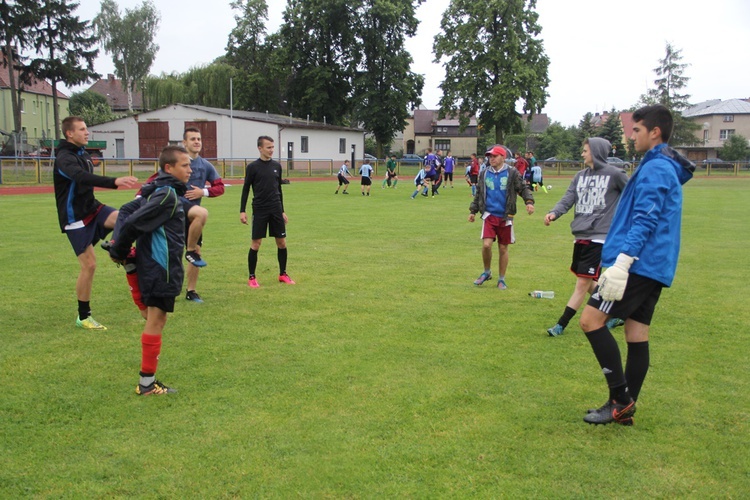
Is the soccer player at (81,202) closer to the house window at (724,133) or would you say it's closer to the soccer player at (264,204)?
the soccer player at (264,204)

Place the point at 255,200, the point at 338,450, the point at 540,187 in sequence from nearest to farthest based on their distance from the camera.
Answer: the point at 338,450, the point at 255,200, the point at 540,187

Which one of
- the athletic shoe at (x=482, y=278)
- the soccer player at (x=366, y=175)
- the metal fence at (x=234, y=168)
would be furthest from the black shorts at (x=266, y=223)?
the soccer player at (x=366, y=175)

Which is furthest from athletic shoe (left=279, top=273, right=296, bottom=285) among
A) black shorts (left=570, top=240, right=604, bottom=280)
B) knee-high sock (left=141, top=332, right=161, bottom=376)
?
knee-high sock (left=141, top=332, right=161, bottom=376)

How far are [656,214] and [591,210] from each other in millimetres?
2547

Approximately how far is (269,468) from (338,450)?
0.46 metres

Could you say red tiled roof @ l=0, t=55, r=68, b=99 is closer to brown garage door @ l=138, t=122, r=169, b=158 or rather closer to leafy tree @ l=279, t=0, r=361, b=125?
brown garage door @ l=138, t=122, r=169, b=158

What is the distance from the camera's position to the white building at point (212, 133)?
50.5 metres

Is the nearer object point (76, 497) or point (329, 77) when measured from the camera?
point (76, 497)

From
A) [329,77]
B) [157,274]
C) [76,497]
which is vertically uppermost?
[329,77]

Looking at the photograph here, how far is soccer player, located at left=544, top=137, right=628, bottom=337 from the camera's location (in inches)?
248

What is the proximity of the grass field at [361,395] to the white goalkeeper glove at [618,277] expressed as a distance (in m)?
0.99

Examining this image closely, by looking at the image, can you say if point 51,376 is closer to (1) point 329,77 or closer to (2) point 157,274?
(2) point 157,274

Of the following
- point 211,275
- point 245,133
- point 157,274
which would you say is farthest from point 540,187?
point 157,274

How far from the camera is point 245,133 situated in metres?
50.7
